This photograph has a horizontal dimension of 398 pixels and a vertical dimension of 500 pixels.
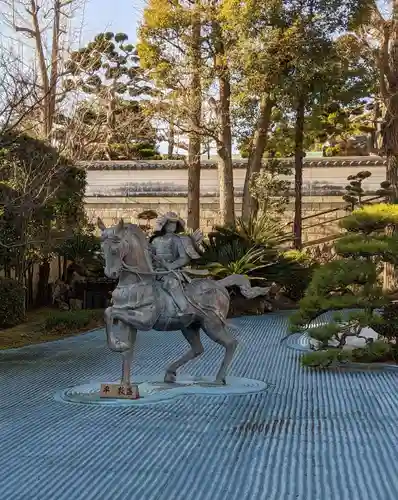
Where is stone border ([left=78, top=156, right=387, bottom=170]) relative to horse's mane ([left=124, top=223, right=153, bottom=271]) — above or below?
above

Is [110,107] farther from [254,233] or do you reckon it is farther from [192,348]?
[192,348]

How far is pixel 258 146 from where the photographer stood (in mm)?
15852

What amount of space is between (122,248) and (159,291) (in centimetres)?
50

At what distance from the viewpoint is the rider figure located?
5953 mm

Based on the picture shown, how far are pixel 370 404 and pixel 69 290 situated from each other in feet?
30.9

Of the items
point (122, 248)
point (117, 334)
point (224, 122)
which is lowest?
point (117, 334)

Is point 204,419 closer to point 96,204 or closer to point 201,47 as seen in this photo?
point 201,47

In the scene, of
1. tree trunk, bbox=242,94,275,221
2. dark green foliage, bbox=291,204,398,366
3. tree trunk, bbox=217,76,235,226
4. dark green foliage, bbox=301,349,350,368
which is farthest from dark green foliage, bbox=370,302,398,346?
tree trunk, bbox=242,94,275,221

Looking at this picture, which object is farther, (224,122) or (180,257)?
(224,122)

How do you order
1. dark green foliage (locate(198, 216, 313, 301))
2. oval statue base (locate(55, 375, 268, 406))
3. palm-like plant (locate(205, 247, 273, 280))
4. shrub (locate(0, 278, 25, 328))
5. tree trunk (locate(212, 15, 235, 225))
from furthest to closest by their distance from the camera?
tree trunk (locate(212, 15, 235, 225))
dark green foliage (locate(198, 216, 313, 301))
palm-like plant (locate(205, 247, 273, 280))
shrub (locate(0, 278, 25, 328))
oval statue base (locate(55, 375, 268, 406))

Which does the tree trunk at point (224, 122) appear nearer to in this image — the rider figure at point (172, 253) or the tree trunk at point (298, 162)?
the tree trunk at point (298, 162)

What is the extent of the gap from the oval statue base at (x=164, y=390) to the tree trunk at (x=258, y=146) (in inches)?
367

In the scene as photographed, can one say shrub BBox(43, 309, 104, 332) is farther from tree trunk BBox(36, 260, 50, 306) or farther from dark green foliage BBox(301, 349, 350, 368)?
dark green foliage BBox(301, 349, 350, 368)

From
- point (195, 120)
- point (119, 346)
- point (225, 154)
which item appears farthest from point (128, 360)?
point (195, 120)
